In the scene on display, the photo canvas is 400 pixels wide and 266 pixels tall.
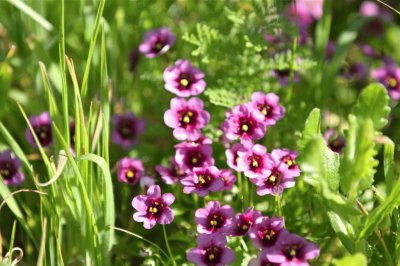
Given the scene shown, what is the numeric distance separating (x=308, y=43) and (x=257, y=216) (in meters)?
1.22

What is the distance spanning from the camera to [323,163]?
64.6 inches

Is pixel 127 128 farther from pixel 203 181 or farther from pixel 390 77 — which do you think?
pixel 390 77

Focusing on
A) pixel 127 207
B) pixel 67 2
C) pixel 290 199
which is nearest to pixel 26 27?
pixel 67 2

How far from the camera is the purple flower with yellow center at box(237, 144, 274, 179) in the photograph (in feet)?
5.75

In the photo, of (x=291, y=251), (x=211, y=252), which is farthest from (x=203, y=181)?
(x=291, y=251)

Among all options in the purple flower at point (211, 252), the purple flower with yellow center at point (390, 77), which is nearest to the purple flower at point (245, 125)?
the purple flower at point (211, 252)

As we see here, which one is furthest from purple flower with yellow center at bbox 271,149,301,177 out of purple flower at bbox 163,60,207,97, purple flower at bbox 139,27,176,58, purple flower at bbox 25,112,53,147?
purple flower at bbox 25,112,53,147

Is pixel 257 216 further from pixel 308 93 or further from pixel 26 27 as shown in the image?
pixel 26 27

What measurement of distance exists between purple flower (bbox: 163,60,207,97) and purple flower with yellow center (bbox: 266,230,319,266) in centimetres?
64

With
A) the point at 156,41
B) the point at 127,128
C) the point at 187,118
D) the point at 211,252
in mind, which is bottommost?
the point at 211,252

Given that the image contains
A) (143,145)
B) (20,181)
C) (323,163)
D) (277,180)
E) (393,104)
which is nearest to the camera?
(323,163)

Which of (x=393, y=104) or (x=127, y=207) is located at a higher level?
(x=393, y=104)

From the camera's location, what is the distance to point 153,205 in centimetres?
176

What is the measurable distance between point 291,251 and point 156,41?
106 centimetres
